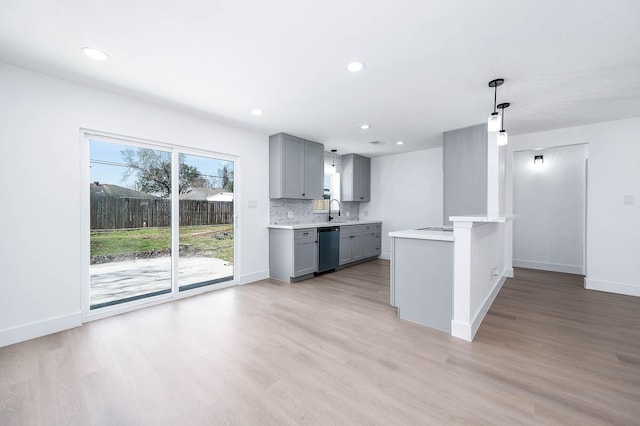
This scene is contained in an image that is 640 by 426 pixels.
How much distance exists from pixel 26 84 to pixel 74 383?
104 inches

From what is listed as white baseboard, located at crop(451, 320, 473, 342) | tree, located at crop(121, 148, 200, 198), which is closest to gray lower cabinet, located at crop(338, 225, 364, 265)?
white baseboard, located at crop(451, 320, 473, 342)

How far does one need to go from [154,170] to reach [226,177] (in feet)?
3.24

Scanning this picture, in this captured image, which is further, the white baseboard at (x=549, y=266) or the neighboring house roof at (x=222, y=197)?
the white baseboard at (x=549, y=266)

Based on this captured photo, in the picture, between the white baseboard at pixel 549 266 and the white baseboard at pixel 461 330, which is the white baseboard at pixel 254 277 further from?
the white baseboard at pixel 549 266

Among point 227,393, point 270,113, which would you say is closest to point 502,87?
point 270,113

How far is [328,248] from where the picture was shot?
4.82 m

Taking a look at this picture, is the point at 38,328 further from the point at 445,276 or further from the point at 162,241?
the point at 445,276

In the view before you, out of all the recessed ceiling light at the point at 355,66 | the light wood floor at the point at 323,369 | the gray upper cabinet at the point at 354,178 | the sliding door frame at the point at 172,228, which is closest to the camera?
the light wood floor at the point at 323,369

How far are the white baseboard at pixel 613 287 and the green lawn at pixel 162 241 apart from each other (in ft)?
18.0

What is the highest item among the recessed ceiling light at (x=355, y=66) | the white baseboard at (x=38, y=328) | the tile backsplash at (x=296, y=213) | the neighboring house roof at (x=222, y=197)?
the recessed ceiling light at (x=355, y=66)

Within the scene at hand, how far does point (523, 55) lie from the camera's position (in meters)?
2.15

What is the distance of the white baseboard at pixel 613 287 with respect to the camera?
361 centimetres

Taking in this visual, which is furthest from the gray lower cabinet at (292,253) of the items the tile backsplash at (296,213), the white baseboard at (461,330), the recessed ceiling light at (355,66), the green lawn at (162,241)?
the recessed ceiling light at (355,66)

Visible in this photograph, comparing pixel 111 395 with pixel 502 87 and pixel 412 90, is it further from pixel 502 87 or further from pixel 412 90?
pixel 502 87
